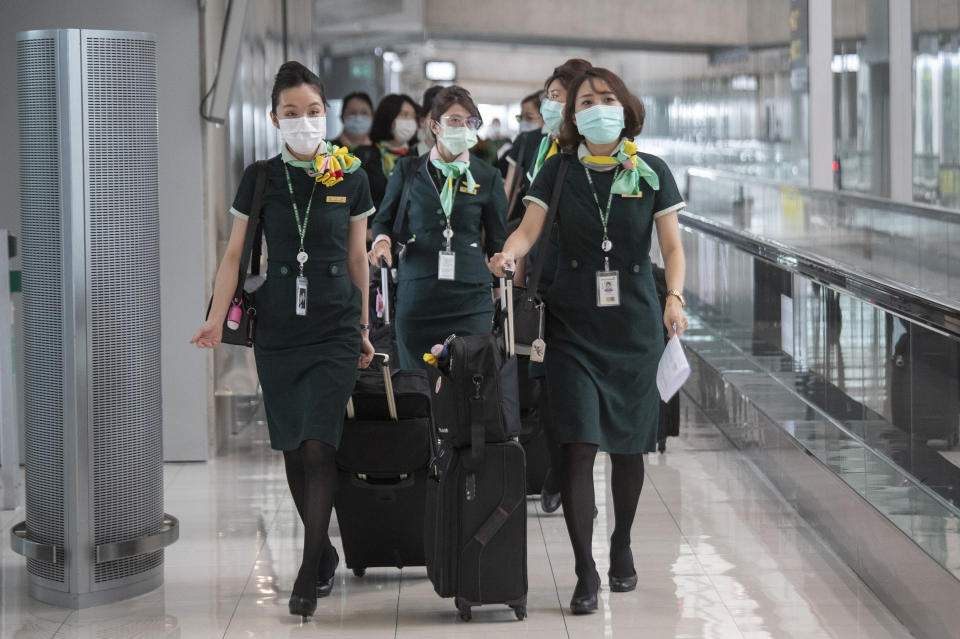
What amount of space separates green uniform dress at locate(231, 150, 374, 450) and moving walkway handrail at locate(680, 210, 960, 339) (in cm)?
201

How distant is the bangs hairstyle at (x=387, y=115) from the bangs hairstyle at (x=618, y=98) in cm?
429

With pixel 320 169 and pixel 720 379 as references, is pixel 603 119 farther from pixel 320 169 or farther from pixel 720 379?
pixel 720 379

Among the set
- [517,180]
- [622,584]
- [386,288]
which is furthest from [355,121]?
[622,584]

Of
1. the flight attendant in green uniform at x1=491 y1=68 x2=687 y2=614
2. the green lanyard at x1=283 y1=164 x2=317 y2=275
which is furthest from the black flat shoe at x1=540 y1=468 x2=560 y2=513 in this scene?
the green lanyard at x1=283 y1=164 x2=317 y2=275

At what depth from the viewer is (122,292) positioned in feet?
17.8

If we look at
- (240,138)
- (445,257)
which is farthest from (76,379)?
(240,138)

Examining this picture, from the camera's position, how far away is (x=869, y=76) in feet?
60.5

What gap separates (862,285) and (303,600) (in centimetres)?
258

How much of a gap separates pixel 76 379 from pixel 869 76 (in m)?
15.1

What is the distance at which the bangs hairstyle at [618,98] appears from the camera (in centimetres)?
536

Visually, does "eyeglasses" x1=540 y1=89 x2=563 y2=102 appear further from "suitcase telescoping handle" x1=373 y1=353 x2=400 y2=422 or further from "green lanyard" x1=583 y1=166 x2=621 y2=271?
"suitcase telescoping handle" x1=373 y1=353 x2=400 y2=422

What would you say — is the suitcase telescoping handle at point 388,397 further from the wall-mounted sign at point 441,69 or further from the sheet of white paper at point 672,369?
the wall-mounted sign at point 441,69

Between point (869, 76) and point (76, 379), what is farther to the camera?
point (869, 76)

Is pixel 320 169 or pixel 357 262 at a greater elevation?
pixel 320 169
